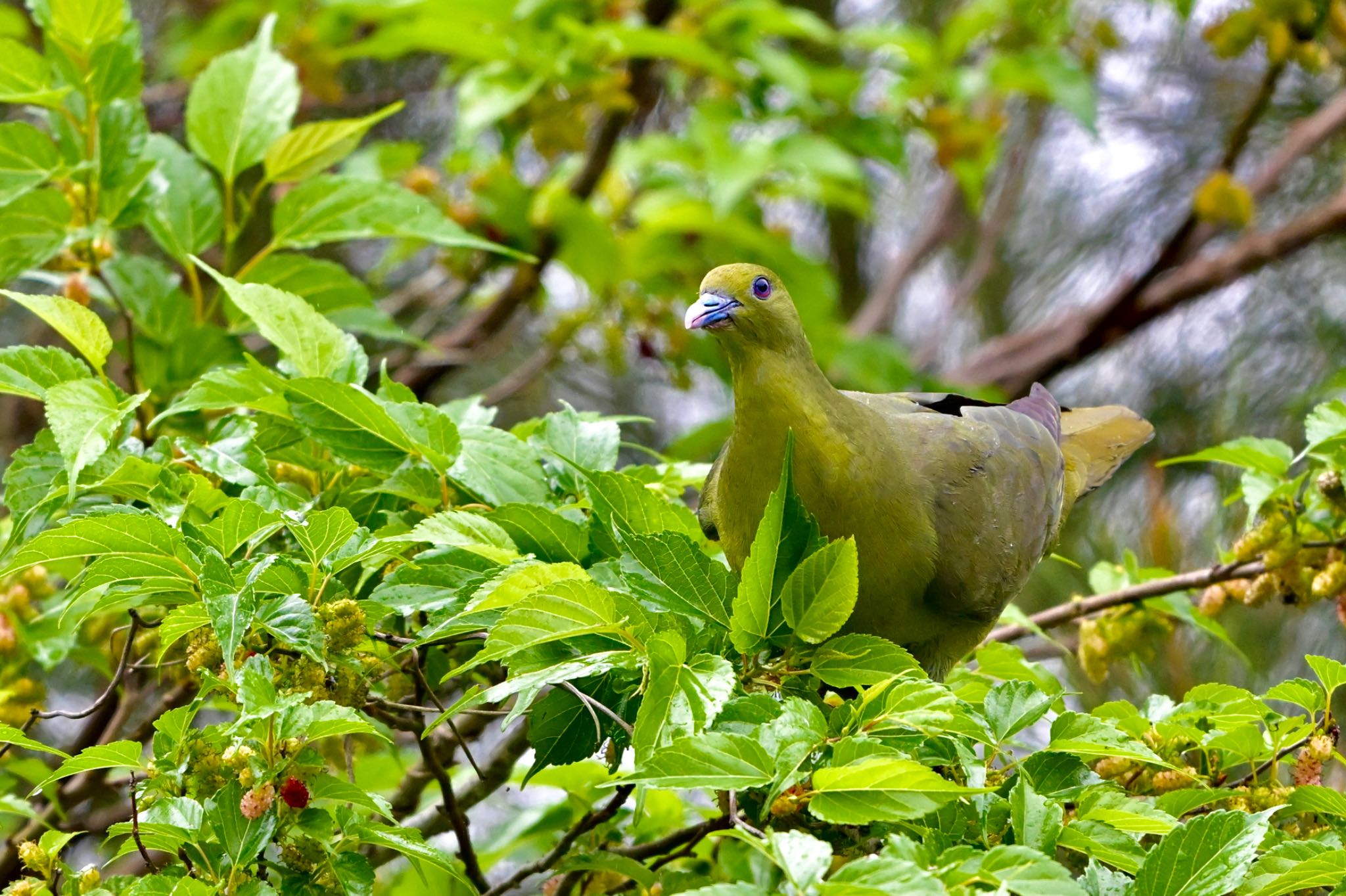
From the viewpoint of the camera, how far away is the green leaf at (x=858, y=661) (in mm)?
1503

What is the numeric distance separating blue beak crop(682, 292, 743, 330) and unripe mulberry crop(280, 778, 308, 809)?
105 cm

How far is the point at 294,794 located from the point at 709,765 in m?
0.44

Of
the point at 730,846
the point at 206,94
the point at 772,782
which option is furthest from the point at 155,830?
the point at 206,94

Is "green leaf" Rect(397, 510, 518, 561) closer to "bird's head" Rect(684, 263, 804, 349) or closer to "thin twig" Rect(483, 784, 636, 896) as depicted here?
"thin twig" Rect(483, 784, 636, 896)

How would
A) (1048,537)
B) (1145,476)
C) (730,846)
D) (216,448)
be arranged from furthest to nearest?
(1145,476)
(1048,537)
(730,846)
(216,448)

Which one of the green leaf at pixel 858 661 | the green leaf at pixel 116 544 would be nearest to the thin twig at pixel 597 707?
the green leaf at pixel 858 661

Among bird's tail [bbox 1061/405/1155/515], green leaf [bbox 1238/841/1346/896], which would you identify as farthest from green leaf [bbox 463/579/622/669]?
bird's tail [bbox 1061/405/1155/515]

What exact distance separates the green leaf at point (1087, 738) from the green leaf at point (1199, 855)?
14 cm

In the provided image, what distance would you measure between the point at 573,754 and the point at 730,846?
590 millimetres

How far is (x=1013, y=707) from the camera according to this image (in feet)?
5.00

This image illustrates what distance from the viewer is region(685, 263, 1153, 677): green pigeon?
83.8 inches

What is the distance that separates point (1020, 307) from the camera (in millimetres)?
6250

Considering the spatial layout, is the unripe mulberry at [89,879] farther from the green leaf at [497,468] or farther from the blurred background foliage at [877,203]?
the blurred background foliage at [877,203]

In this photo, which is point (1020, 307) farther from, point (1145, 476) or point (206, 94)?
point (206, 94)
